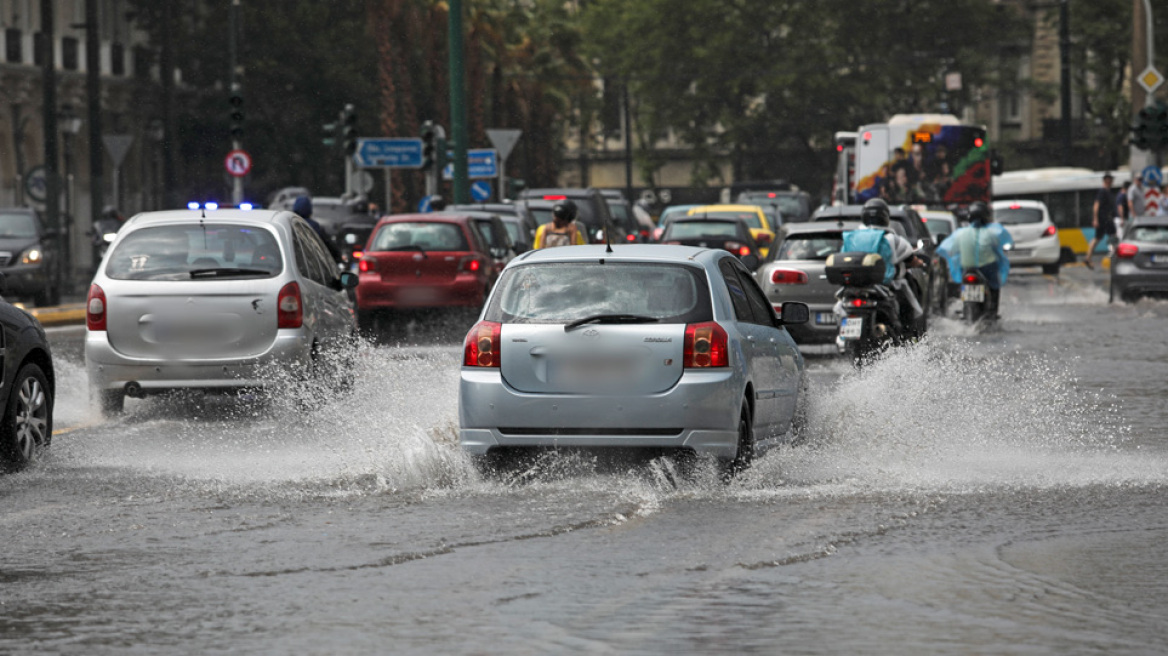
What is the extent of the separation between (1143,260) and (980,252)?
686cm

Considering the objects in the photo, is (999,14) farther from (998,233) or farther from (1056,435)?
(1056,435)

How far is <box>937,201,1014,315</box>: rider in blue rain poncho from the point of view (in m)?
25.1

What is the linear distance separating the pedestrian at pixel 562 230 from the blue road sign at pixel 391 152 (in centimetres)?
2269

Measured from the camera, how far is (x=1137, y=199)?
138ft

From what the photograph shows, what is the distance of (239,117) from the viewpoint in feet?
123

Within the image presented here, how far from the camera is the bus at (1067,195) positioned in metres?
56.5

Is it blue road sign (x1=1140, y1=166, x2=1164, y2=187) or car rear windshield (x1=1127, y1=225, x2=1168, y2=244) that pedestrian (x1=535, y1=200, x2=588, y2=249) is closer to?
car rear windshield (x1=1127, y1=225, x2=1168, y2=244)

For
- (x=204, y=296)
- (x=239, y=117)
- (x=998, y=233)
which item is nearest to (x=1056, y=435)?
(x=204, y=296)

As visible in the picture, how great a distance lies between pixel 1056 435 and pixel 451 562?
19.6 feet

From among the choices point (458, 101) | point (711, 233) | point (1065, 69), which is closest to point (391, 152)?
point (458, 101)

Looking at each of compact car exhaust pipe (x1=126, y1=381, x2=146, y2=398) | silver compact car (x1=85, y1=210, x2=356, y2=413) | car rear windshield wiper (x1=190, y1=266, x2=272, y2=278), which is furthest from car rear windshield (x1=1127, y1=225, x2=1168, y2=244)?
compact car exhaust pipe (x1=126, y1=381, x2=146, y2=398)

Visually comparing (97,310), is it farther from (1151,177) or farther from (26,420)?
(1151,177)

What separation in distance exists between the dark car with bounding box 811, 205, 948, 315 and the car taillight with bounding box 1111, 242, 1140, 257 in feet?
14.5

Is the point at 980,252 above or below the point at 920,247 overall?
below
